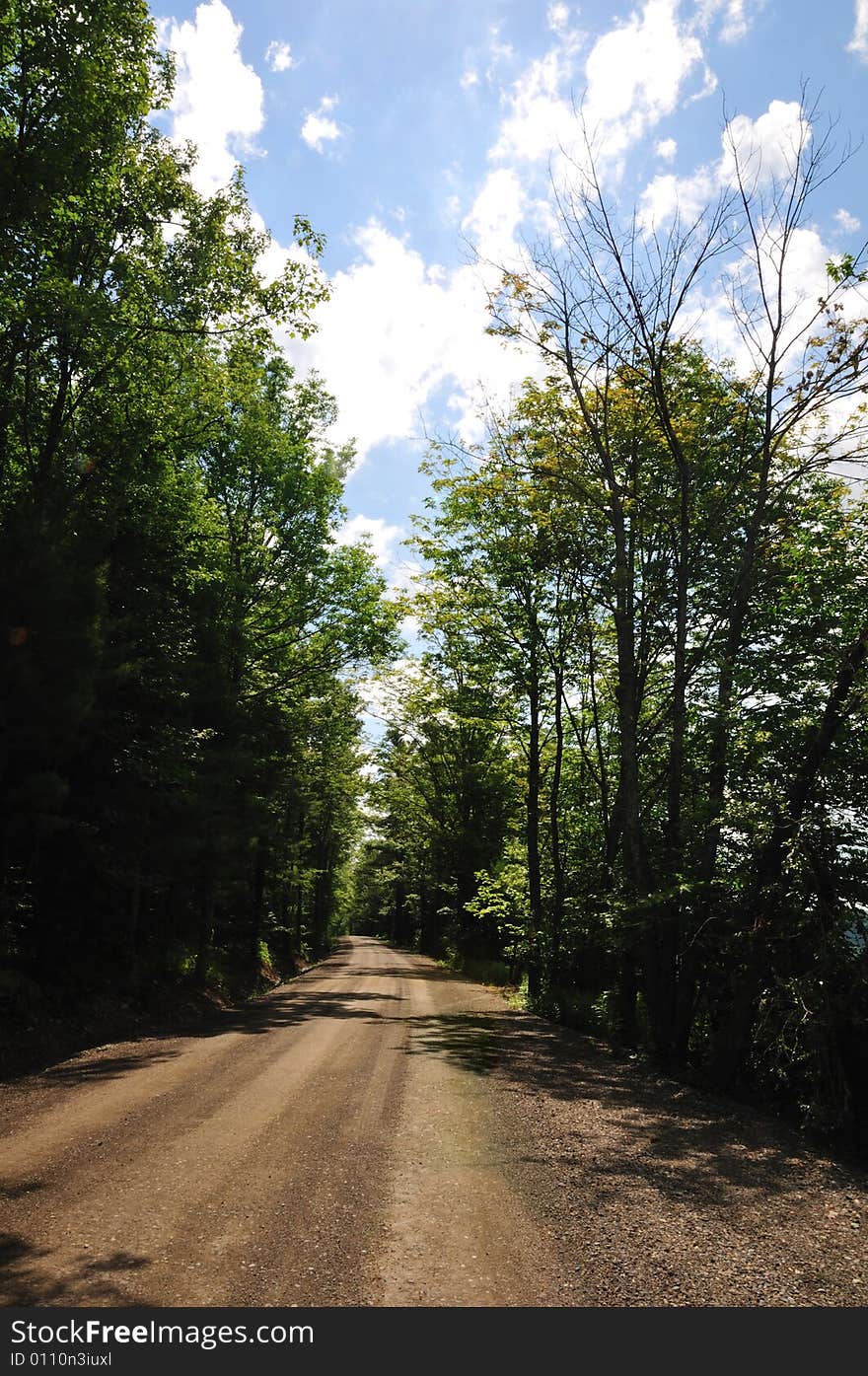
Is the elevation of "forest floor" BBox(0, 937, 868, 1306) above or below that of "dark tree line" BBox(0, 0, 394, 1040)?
below

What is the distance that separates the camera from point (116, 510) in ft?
40.1

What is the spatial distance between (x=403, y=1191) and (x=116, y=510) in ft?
36.0

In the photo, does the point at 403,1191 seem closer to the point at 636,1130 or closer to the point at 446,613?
the point at 636,1130

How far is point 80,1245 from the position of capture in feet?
13.6

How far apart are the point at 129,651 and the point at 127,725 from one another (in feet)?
4.22

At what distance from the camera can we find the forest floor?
3877 millimetres

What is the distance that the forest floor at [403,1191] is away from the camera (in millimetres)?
3877

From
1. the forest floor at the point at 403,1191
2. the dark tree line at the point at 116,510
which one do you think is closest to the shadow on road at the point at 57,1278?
the forest floor at the point at 403,1191

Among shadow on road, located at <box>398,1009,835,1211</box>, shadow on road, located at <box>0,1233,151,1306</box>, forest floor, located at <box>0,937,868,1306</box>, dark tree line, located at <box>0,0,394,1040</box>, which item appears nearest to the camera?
shadow on road, located at <box>0,1233,151,1306</box>

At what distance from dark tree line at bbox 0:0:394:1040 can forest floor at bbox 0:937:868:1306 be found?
12.4ft

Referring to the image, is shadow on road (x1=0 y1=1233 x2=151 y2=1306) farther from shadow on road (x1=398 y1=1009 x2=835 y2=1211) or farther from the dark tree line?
the dark tree line

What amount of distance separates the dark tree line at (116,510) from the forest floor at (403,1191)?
3.77 metres

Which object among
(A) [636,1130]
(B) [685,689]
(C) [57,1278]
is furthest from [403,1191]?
(B) [685,689]

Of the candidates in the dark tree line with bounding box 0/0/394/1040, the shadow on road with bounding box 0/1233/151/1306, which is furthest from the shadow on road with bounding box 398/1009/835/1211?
the dark tree line with bounding box 0/0/394/1040
